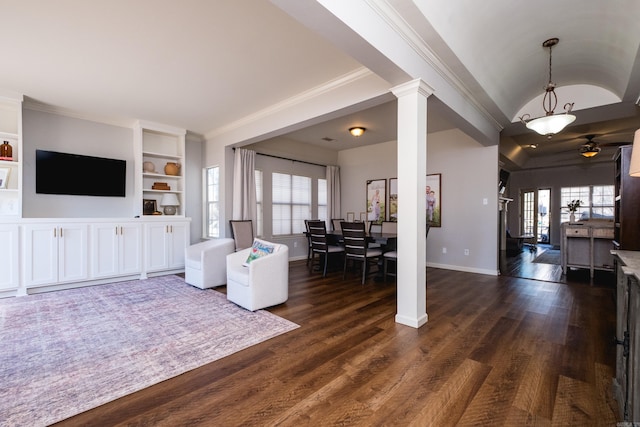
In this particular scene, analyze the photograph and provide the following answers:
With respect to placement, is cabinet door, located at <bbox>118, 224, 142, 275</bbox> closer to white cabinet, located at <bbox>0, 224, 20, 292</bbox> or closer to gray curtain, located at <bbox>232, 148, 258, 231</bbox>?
white cabinet, located at <bbox>0, 224, 20, 292</bbox>

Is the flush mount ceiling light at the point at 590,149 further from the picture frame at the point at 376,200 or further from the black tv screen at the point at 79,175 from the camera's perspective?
the black tv screen at the point at 79,175

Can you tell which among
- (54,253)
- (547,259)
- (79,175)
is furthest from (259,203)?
(547,259)

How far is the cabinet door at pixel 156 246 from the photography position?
16.2ft

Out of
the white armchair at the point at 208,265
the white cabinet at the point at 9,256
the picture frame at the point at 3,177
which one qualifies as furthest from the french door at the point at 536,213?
the picture frame at the point at 3,177

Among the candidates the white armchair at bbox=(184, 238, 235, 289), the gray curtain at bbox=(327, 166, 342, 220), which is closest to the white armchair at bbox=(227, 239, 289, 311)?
the white armchair at bbox=(184, 238, 235, 289)

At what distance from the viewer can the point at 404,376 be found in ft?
6.49

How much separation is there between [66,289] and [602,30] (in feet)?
24.0

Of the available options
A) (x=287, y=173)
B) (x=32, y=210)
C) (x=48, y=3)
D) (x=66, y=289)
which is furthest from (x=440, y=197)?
(x=32, y=210)

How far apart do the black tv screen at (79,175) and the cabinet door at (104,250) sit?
74 centimetres

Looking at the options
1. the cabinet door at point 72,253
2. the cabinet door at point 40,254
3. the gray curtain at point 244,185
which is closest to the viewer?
the cabinet door at point 40,254

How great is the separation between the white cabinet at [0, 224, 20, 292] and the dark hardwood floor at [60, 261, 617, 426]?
3.49 meters

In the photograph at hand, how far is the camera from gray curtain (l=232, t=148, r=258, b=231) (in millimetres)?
5680

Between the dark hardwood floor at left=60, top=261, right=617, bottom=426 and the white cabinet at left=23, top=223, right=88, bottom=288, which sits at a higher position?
the white cabinet at left=23, top=223, right=88, bottom=288

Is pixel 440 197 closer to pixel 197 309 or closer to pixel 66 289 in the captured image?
pixel 197 309
